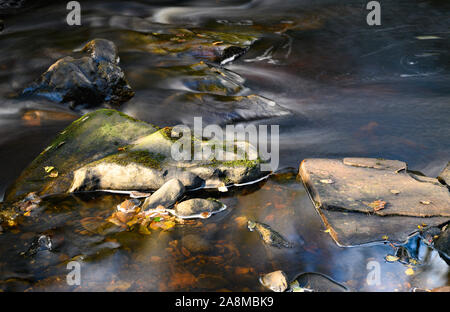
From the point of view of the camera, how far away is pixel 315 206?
461 cm

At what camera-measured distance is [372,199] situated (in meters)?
4.47

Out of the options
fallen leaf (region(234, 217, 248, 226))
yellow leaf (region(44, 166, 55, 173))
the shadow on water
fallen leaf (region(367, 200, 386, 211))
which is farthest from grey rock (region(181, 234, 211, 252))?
yellow leaf (region(44, 166, 55, 173))

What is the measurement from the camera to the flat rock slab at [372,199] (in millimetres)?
4066

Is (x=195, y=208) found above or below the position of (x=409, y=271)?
above

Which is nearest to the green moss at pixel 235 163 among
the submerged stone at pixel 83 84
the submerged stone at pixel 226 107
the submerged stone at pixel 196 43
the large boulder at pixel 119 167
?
the large boulder at pixel 119 167

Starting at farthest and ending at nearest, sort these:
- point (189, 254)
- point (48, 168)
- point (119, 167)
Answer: point (48, 168) < point (119, 167) < point (189, 254)

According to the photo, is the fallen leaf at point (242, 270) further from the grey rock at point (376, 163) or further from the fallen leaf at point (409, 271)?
the grey rock at point (376, 163)

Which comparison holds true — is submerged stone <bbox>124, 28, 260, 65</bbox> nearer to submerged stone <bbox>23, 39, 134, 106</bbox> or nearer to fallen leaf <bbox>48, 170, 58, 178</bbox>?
submerged stone <bbox>23, 39, 134, 106</bbox>

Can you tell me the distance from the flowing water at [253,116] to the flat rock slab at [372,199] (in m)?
0.17

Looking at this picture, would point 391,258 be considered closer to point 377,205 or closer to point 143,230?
point 377,205

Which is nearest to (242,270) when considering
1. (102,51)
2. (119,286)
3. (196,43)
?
(119,286)

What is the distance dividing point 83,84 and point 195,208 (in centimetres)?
402

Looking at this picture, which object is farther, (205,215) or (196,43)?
(196,43)

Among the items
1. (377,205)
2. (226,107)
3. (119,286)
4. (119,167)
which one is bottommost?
(119,286)
